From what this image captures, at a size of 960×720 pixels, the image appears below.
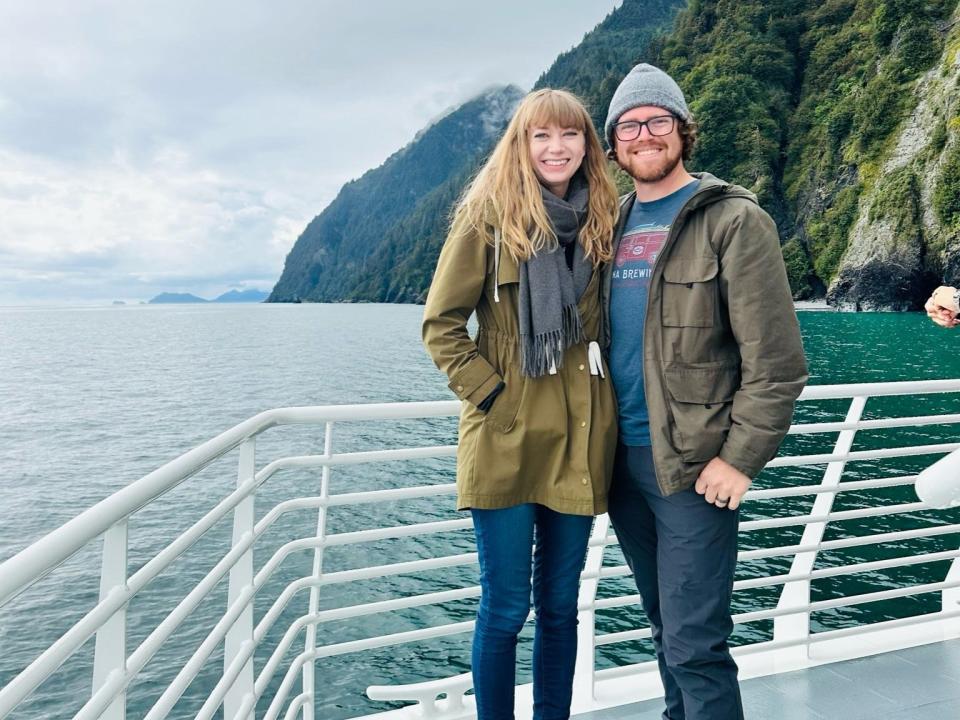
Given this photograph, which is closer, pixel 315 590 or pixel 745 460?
pixel 745 460

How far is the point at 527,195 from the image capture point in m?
1.50

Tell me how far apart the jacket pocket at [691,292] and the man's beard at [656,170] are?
217mm

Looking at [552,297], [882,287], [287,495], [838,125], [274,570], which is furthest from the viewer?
[838,125]

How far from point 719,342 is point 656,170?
41 centimetres

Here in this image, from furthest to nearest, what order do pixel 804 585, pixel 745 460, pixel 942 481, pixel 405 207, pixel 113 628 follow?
pixel 405 207
pixel 804 585
pixel 745 460
pixel 113 628
pixel 942 481

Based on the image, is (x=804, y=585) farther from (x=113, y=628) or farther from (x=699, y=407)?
(x=113, y=628)

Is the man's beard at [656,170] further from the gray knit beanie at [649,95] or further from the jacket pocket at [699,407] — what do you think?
the jacket pocket at [699,407]

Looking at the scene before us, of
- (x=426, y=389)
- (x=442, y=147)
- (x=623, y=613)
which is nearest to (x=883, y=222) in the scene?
(x=426, y=389)

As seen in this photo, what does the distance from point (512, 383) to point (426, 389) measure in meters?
25.0

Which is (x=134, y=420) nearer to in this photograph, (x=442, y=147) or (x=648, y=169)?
(x=648, y=169)

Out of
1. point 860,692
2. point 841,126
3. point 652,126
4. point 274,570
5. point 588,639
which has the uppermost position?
point 841,126

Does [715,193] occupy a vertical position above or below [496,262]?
above

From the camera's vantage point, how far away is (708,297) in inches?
55.1

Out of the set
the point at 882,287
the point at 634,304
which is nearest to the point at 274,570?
the point at 634,304
